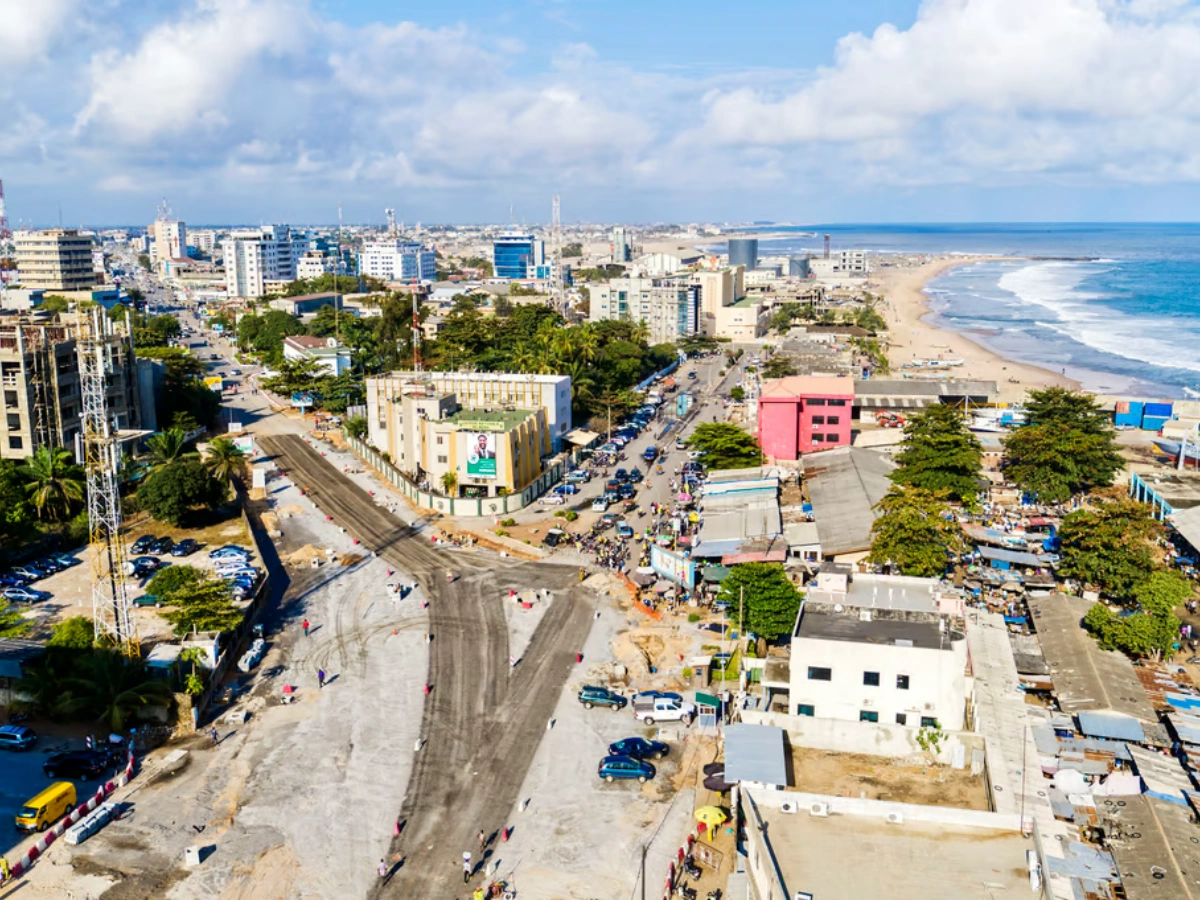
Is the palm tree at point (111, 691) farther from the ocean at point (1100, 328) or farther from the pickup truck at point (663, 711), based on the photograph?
the ocean at point (1100, 328)

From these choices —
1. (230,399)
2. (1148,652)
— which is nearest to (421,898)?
(1148,652)

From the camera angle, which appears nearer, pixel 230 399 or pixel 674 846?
pixel 674 846

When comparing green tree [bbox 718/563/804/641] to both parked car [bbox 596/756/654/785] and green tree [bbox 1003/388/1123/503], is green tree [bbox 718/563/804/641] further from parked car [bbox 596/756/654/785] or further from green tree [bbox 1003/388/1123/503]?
green tree [bbox 1003/388/1123/503]

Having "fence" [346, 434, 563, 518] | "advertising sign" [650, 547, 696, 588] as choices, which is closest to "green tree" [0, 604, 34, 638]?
"fence" [346, 434, 563, 518]

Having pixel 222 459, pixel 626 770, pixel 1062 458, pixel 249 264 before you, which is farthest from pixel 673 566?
pixel 249 264

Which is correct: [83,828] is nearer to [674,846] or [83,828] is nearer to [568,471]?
[674,846]

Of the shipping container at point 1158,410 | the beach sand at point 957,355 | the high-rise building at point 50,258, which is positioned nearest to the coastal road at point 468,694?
the shipping container at point 1158,410
